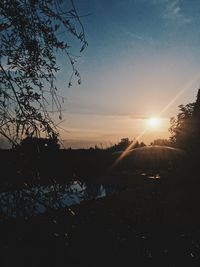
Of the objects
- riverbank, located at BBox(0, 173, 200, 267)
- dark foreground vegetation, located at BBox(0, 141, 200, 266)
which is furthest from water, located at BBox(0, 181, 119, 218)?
riverbank, located at BBox(0, 173, 200, 267)

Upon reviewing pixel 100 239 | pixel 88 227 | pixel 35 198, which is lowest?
pixel 100 239

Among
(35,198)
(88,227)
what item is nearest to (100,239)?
(88,227)

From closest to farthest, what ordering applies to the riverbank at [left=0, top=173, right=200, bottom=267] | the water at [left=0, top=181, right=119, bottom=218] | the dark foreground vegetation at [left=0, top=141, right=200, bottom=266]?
the water at [left=0, top=181, right=119, bottom=218], the dark foreground vegetation at [left=0, top=141, right=200, bottom=266], the riverbank at [left=0, top=173, right=200, bottom=267]

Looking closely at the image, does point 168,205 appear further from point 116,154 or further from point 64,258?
point 116,154

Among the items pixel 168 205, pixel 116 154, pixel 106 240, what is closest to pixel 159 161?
pixel 116 154

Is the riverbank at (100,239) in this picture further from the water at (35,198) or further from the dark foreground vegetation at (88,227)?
the water at (35,198)

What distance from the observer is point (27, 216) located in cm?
365

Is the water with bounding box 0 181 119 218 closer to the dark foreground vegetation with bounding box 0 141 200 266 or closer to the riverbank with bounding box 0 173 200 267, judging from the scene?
the dark foreground vegetation with bounding box 0 141 200 266

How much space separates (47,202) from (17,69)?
1.90 m

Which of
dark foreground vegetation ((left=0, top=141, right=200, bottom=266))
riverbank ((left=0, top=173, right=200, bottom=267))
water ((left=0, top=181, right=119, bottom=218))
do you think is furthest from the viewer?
riverbank ((left=0, top=173, right=200, bottom=267))

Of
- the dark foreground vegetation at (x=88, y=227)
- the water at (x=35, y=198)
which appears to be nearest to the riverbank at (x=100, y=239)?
the dark foreground vegetation at (x=88, y=227)

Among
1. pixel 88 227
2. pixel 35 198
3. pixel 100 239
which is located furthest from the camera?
pixel 88 227

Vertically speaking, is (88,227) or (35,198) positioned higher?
(35,198)

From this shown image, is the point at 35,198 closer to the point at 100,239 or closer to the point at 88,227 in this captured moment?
→ the point at 100,239
